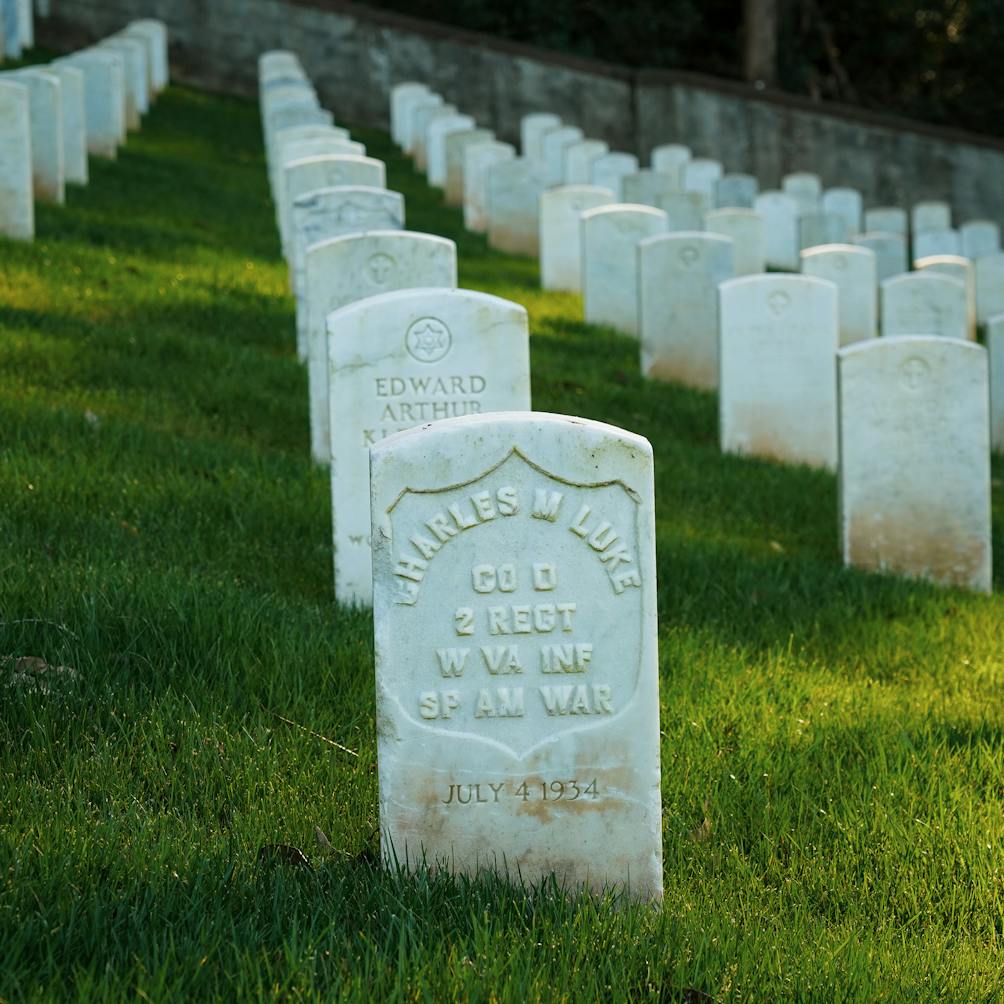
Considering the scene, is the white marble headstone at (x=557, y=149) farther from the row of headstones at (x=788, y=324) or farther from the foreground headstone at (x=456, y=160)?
the foreground headstone at (x=456, y=160)

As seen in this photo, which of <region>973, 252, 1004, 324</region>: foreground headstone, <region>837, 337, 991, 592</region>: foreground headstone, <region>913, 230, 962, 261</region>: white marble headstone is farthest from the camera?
<region>913, 230, 962, 261</region>: white marble headstone

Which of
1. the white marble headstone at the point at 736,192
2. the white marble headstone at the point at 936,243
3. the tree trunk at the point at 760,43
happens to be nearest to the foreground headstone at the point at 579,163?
the white marble headstone at the point at 736,192

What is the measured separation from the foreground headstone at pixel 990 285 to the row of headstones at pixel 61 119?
8.31m

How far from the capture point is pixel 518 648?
12.1 ft

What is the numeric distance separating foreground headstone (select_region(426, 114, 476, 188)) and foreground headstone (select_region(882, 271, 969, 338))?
900 cm

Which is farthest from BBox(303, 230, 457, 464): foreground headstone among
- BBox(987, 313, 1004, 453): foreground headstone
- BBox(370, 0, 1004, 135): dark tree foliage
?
BBox(370, 0, 1004, 135): dark tree foliage

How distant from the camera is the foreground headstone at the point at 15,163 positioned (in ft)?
33.0

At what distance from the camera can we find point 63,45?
24703 mm

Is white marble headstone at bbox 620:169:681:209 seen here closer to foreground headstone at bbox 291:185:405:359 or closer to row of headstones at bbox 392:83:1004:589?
row of headstones at bbox 392:83:1004:589

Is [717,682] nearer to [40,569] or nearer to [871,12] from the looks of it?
[40,569]

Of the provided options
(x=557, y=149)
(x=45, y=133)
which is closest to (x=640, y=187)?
(x=557, y=149)

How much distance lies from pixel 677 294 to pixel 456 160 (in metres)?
8.05

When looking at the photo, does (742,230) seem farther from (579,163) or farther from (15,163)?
(15,163)

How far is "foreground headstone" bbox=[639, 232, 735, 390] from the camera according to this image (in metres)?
11.1
